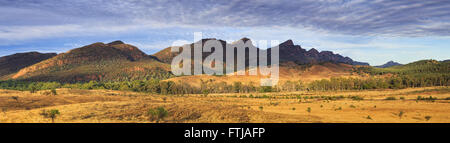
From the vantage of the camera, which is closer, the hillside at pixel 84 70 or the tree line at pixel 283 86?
the tree line at pixel 283 86

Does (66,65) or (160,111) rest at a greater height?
(66,65)

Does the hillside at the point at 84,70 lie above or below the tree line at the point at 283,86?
above

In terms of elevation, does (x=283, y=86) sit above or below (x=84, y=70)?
below

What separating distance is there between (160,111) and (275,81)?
94.9m

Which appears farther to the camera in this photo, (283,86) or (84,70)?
(84,70)

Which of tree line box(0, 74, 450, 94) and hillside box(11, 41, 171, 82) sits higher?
hillside box(11, 41, 171, 82)

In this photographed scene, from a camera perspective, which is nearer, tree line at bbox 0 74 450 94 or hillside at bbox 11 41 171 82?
tree line at bbox 0 74 450 94

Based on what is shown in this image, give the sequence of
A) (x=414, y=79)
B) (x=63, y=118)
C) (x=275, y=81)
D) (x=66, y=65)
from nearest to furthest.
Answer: (x=63, y=118), (x=414, y=79), (x=275, y=81), (x=66, y=65)
